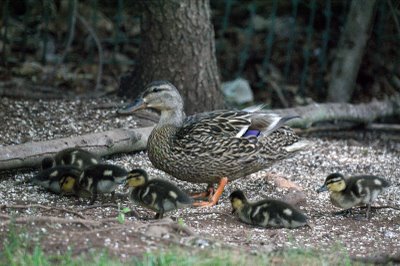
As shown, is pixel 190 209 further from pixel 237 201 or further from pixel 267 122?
pixel 267 122

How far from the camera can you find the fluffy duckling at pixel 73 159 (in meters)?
6.75

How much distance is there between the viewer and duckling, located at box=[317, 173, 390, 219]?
6234mm

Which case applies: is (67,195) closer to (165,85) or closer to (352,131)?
(165,85)

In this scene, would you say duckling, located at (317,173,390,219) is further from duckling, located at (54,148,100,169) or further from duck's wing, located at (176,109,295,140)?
duckling, located at (54,148,100,169)

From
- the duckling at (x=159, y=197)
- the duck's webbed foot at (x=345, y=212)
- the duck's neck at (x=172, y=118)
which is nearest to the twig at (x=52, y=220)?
the duckling at (x=159, y=197)

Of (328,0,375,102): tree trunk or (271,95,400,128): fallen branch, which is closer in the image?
(271,95,400,128): fallen branch

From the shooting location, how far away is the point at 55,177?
6.33 m

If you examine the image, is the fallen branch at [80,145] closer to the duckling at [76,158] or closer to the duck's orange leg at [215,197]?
the duckling at [76,158]

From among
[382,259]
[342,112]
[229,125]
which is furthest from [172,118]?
[342,112]

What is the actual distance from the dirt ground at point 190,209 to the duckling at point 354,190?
0.40ft

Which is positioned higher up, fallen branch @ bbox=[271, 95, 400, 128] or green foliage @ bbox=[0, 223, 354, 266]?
green foliage @ bbox=[0, 223, 354, 266]

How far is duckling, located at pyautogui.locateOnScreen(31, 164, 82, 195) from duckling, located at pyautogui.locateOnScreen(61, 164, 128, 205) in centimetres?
11

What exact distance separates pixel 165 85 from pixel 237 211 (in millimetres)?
1296

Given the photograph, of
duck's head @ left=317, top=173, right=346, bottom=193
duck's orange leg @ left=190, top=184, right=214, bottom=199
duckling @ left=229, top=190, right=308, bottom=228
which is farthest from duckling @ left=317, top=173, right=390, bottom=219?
duck's orange leg @ left=190, top=184, right=214, bottom=199
